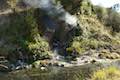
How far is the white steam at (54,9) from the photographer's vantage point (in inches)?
2911

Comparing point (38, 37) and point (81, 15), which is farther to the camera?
point (81, 15)

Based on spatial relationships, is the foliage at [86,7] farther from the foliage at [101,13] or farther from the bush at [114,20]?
the bush at [114,20]

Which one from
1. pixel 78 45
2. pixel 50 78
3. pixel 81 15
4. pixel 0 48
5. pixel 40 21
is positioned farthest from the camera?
pixel 81 15

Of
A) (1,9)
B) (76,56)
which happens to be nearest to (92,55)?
(76,56)

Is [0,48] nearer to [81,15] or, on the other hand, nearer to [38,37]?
[38,37]

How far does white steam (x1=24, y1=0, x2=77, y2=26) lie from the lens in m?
73.9

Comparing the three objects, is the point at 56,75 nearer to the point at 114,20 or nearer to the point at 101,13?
the point at 101,13

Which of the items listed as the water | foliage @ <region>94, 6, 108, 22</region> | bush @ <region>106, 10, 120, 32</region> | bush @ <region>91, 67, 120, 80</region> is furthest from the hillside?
bush @ <region>91, 67, 120, 80</region>

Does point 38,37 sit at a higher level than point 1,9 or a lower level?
lower

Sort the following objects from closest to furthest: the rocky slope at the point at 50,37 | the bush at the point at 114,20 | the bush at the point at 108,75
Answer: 1. the bush at the point at 108,75
2. the rocky slope at the point at 50,37
3. the bush at the point at 114,20

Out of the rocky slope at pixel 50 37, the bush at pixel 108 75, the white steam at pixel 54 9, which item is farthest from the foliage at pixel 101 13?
the bush at pixel 108 75

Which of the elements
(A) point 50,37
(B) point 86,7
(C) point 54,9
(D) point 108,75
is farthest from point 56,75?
(B) point 86,7

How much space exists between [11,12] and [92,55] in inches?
691

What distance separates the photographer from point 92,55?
6588 centimetres
